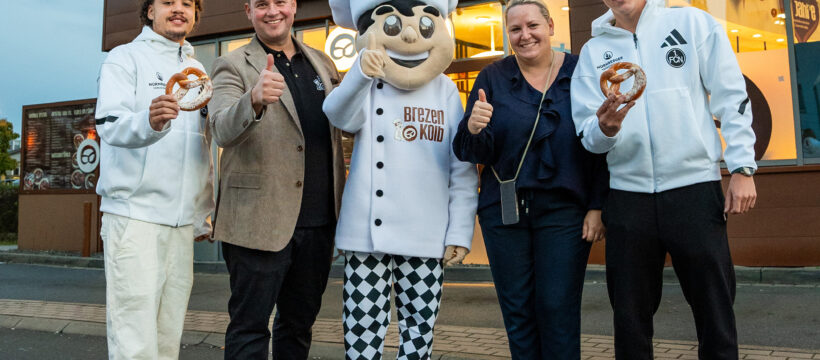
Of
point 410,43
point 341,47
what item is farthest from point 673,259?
point 341,47

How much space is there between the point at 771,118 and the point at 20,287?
1077 centimetres

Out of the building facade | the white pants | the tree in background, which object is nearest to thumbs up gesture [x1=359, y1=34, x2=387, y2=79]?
the white pants

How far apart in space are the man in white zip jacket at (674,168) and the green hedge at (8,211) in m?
24.1

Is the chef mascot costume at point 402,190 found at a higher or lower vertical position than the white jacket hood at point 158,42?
lower

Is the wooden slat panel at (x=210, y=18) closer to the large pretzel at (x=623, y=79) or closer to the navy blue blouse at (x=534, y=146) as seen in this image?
the navy blue blouse at (x=534, y=146)

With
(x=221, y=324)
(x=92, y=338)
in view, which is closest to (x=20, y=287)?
(x=92, y=338)

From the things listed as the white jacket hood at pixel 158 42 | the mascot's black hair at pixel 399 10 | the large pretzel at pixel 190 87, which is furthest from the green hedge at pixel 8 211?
the mascot's black hair at pixel 399 10

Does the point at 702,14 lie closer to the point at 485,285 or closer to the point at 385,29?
the point at 385,29

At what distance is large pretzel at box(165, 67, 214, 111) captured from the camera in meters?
3.01

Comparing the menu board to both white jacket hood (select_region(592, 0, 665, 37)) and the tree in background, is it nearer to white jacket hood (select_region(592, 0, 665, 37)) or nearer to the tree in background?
white jacket hood (select_region(592, 0, 665, 37))

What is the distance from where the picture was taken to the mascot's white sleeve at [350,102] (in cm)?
308

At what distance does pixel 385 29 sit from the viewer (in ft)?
10.8

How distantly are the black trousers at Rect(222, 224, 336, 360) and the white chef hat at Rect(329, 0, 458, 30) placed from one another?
1.11 m

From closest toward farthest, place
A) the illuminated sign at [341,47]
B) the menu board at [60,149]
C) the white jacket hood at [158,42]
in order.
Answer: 1. the white jacket hood at [158,42]
2. the illuminated sign at [341,47]
3. the menu board at [60,149]
